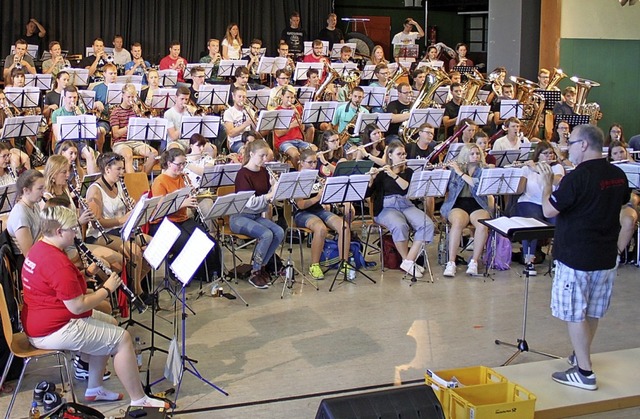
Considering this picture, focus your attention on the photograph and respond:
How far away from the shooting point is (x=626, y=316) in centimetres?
835

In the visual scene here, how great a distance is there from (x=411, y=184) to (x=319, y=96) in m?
4.91

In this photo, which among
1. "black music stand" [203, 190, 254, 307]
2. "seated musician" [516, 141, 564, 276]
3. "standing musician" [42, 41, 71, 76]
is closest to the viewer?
"black music stand" [203, 190, 254, 307]

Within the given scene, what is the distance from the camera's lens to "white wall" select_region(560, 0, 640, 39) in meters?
16.6

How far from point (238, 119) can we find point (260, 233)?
3794 mm

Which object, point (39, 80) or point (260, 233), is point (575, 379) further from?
point (39, 80)

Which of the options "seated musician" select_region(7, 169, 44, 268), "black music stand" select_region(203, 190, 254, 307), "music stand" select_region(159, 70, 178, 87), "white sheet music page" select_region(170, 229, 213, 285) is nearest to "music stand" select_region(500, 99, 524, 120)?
"music stand" select_region(159, 70, 178, 87)

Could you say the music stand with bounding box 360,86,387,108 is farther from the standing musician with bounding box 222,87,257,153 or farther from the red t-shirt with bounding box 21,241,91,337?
the red t-shirt with bounding box 21,241,91,337

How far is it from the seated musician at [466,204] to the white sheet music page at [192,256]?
13.9 feet

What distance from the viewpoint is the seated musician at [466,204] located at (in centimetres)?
970

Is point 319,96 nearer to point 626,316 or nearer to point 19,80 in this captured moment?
point 19,80

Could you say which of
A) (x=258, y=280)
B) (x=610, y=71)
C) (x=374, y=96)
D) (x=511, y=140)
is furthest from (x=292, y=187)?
(x=610, y=71)

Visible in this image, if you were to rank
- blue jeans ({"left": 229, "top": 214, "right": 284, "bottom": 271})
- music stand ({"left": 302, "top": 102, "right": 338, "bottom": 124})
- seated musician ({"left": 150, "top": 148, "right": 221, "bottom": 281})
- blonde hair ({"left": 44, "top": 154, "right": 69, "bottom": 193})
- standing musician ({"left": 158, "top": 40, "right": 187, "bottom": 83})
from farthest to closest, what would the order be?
standing musician ({"left": 158, "top": 40, "right": 187, "bottom": 83}) → music stand ({"left": 302, "top": 102, "right": 338, "bottom": 124}) → blue jeans ({"left": 229, "top": 214, "right": 284, "bottom": 271}) → seated musician ({"left": 150, "top": 148, "right": 221, "bottom": 281}) → blonde hair ({"left": 44, "top": 154, "right": 69, "bottom": 193})

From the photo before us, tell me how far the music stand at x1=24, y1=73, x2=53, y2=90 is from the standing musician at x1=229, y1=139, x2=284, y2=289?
4.97 metres

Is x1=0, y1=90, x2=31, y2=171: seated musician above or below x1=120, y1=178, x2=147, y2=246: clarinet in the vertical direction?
above
